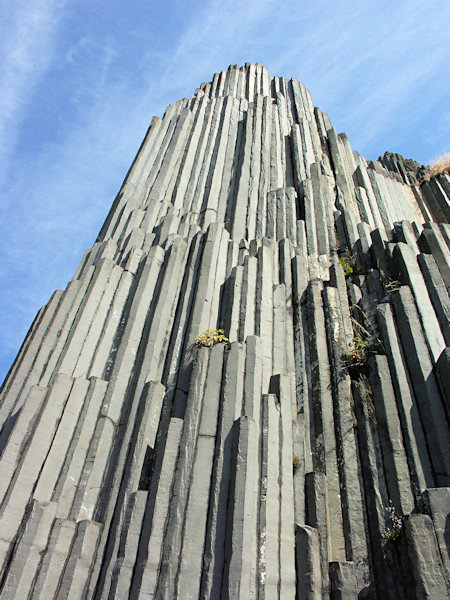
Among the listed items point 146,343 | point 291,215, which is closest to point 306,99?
point 291,215

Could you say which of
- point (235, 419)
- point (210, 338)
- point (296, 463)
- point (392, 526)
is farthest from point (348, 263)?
point (392, 526)

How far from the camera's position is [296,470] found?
589cm

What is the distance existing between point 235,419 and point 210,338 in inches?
62.2

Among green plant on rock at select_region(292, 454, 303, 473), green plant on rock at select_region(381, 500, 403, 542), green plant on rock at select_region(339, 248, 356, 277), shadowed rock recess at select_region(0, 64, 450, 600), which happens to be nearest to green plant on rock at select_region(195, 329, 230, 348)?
shadowed rock recess at select_region(0, 64, 450, 600)

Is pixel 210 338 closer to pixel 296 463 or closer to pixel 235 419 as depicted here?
pixel 235 419

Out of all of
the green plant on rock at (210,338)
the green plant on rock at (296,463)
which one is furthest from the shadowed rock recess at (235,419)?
the green plant on rock at (210,338)

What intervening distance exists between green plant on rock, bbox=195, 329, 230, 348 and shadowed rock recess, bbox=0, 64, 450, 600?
0.82 ft

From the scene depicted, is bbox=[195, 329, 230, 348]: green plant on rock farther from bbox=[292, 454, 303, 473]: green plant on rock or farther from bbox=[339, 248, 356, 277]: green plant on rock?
bbox=[339, 248, 356, 277]: green plant on rock

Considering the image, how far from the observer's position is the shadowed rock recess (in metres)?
4.99

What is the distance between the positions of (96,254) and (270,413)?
5311 mm

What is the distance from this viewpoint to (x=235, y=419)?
5656 mm

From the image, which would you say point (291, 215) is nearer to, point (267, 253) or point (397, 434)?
point (267, 253)

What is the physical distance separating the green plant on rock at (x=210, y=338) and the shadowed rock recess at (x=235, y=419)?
9.9 inches

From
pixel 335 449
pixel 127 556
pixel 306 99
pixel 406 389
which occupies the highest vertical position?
pixel 306 99
